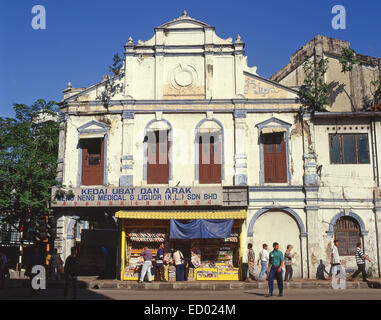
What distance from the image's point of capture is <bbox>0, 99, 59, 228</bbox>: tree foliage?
62.5 feet

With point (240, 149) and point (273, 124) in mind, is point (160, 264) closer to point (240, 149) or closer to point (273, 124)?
point (240, 149)

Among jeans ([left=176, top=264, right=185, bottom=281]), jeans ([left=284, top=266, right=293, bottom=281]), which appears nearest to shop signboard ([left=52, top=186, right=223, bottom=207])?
jeans ([left=176, top=264, right=185, bottom=281])

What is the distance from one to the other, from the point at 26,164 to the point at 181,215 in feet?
23.8

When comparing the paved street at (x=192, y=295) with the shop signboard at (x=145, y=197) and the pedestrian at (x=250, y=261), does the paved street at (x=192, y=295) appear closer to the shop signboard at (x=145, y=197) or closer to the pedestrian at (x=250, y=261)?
the pedestrian at (x=250, y=261)

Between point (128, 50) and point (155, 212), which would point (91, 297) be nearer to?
point (155, 212)

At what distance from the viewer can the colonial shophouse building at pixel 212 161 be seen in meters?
18.5

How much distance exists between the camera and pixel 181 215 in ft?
59.8

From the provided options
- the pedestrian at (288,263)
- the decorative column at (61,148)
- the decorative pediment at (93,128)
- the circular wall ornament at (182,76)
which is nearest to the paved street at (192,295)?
the pedestrian at (288,263)

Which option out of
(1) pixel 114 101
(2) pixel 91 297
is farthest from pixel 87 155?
(2) pixel 91 297

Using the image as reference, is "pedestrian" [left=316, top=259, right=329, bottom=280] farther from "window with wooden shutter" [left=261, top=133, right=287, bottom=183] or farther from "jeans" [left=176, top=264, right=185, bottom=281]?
"jeans" [left=176, top=264, right=185, bottom=281]

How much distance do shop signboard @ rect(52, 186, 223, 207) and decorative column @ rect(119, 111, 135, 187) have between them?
64 cm

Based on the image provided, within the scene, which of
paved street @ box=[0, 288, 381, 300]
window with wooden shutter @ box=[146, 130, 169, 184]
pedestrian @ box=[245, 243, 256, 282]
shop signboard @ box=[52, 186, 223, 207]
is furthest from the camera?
window with wooden shutter @ box=[146, 130, 169, 184]

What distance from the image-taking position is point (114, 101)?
65.0 ft
